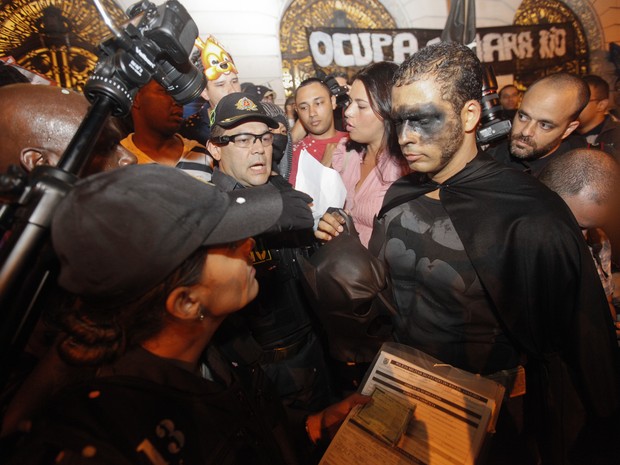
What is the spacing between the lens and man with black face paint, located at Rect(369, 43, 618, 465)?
4.95 feet

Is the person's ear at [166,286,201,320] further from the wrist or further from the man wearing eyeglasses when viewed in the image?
the man wearing eyeglasses

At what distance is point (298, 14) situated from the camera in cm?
768

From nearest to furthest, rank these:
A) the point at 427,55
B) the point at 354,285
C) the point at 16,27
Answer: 1. the point at 354,285
2. the point at 427,55
3. the point at 16,27

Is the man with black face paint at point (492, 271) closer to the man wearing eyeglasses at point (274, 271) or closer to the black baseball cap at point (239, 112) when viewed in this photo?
the man wearing eyeglasses at point (274, 271)

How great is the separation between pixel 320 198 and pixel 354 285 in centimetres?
103

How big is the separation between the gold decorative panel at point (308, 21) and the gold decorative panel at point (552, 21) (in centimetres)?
433

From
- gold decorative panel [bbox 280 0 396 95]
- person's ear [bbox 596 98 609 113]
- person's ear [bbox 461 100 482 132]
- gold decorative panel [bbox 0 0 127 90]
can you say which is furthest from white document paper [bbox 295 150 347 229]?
gold decorative panel [bbox 0 0 127 90]

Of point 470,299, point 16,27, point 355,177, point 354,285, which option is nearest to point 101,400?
point 354,285

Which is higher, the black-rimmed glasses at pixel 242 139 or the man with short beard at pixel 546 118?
the black-rimmed glasses at pixel 242 139

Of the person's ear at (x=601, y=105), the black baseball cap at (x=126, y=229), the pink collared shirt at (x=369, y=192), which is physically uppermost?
the black baseball cap at (x=126, y=229)

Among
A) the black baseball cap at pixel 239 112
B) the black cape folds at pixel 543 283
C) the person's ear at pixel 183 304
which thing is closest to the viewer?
the person's ear at pixel 183 304

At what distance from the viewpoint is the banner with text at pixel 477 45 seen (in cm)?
763

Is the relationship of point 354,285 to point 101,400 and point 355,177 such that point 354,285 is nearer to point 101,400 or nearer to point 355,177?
point 101,400

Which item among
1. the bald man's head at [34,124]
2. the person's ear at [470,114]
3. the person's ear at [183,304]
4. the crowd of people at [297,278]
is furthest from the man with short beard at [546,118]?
the bald man's head at [34,124]
